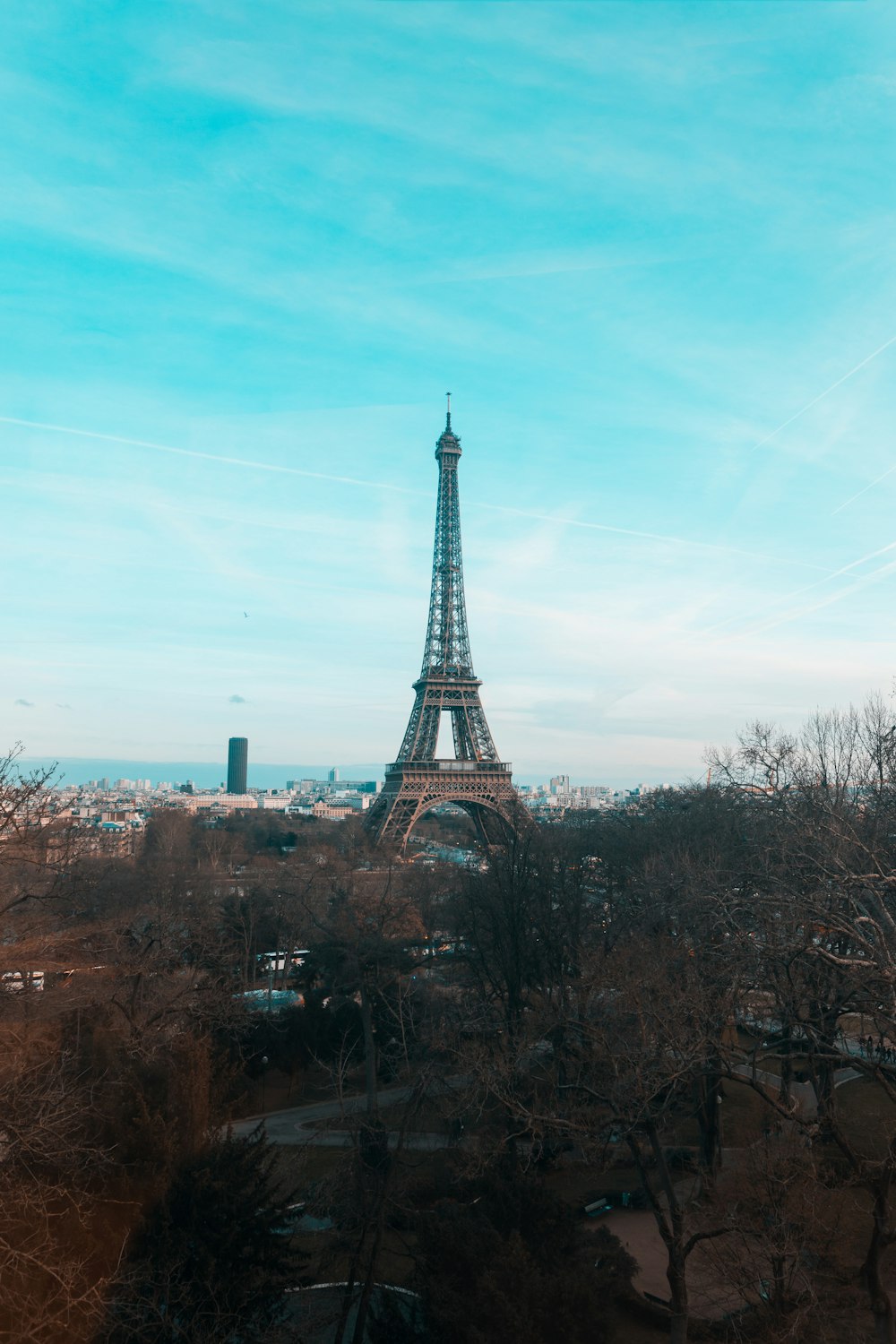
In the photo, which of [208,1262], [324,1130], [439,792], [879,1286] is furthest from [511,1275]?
[439,792]

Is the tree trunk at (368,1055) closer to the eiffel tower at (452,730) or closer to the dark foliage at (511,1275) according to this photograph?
the dark foliage at (511,1275)

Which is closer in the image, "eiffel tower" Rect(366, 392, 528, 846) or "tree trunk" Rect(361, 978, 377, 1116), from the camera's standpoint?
"tree trunk" Rect(361, 978, 377, 1116)

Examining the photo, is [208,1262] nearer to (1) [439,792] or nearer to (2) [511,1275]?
(2) [511,1275]

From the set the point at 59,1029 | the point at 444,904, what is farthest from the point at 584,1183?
the point at 444,904

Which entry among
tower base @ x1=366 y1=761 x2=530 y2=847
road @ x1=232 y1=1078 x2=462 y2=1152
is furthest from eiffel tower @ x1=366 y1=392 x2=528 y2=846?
road @ x1=232 y1=1078 x2=462 y2=1152

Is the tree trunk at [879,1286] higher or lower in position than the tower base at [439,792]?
lower

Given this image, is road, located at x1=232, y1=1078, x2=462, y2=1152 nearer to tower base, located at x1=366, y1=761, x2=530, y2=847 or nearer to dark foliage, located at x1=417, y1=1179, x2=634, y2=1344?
dark foliage, located at x1=417, y1=1179, x2=634, y2=1344

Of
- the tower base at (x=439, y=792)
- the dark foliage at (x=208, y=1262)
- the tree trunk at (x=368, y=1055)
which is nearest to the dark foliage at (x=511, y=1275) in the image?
the dark foliage at (x=208, y=1262)

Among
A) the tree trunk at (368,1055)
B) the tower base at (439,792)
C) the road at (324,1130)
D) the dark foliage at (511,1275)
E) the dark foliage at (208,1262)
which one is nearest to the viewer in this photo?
the dark foliage at (208,1262)

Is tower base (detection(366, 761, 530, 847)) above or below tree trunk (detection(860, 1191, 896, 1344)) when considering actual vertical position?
above
